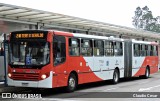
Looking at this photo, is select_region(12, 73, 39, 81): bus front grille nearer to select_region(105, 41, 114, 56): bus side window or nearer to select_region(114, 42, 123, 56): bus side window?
select_region(105, 41, 114, 56): bus side window

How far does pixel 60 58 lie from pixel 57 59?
29cm

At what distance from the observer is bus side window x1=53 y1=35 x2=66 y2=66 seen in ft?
50.0

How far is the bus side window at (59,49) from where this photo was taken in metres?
15.2

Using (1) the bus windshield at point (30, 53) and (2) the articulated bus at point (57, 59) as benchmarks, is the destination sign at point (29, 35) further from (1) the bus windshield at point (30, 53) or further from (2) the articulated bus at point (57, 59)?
(1) the bus windshield at point (30, 53)

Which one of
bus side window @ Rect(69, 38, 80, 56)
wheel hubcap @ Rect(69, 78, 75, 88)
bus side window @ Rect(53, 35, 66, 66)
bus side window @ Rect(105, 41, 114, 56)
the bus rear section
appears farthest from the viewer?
the bus rear section

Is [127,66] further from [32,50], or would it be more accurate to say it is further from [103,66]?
[32,50]

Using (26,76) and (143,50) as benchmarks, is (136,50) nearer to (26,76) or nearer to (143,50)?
(143,50)

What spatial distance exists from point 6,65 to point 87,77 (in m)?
4.43

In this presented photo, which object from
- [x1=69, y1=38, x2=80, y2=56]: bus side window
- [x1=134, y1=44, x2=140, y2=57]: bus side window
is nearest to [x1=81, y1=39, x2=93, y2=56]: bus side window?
[x1=69, y1=38, x2=80, y2=56]: bus side window

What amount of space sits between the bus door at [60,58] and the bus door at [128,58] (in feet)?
28.1

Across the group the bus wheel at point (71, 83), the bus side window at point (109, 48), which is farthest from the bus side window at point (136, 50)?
the bus wheel at point (71, 83)

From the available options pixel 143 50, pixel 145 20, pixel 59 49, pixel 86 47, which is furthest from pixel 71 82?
pixel 145 20

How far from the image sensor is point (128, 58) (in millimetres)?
24141

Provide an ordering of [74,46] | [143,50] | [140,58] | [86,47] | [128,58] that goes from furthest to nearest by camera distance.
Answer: [143,50]
[140,58]
[128,58]
[86,47]
[74,46]
